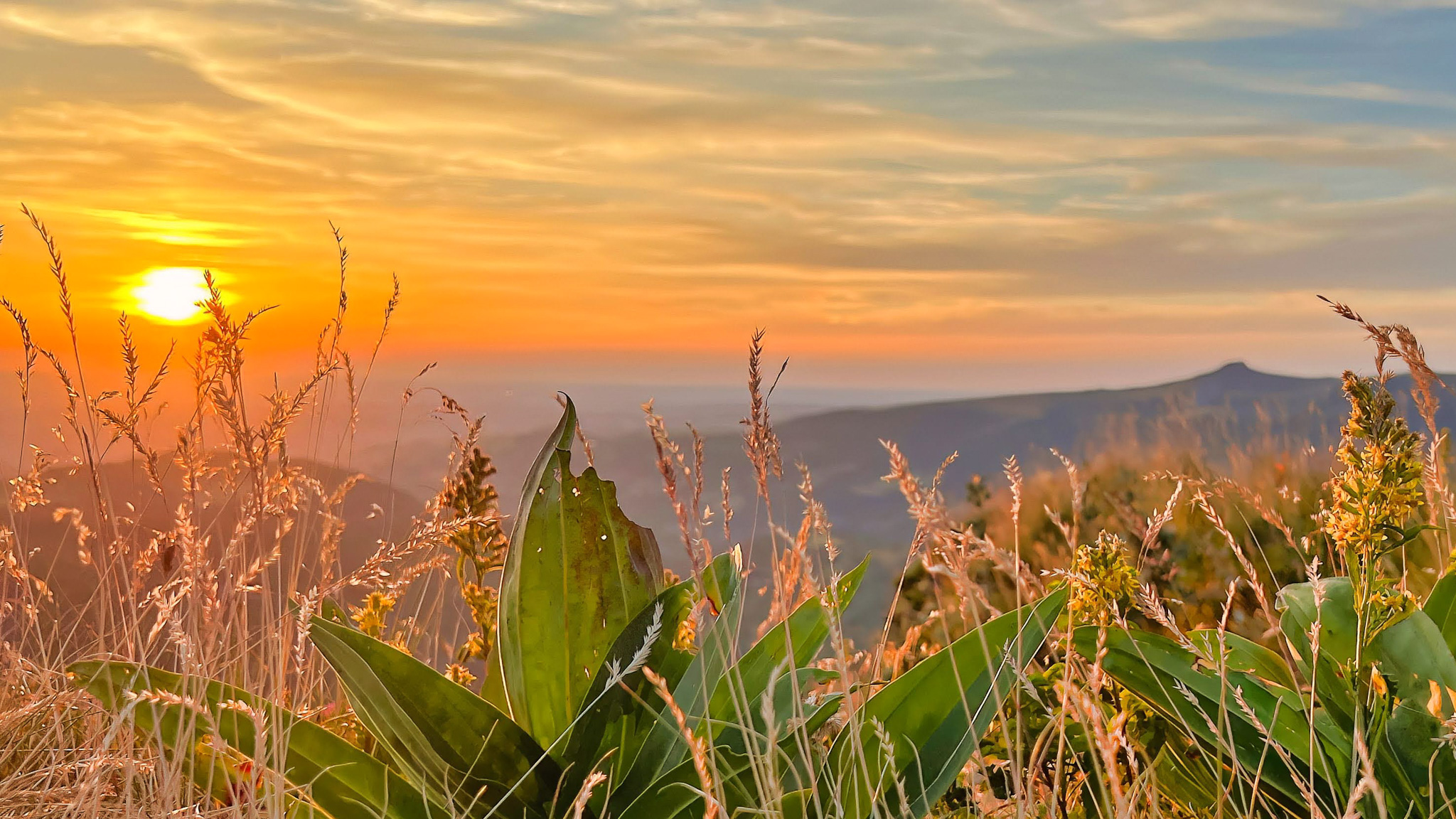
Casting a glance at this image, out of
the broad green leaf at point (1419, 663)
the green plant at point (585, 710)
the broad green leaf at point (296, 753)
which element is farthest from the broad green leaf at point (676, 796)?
the broad green leaf at point (1419, 663)

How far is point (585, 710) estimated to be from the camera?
1546mm

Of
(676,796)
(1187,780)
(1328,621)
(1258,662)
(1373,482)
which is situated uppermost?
(1373,482)

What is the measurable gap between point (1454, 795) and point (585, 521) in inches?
55.8

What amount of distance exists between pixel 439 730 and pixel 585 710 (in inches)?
9.1

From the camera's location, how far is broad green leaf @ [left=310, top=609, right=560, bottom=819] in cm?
155

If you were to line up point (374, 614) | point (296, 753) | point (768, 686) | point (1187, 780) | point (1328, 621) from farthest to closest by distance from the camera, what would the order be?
point (374, 614) → point (1187, 780) → point (1328, 621) → point (296, 753) → point (768, 686)

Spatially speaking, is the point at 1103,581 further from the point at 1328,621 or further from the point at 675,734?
the point at 675,734

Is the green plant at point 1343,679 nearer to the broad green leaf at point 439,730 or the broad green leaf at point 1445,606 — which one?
the broad green leaf at point 1445,606

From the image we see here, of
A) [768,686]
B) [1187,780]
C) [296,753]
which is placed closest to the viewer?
[768,686]

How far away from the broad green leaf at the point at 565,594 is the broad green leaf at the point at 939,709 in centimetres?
42

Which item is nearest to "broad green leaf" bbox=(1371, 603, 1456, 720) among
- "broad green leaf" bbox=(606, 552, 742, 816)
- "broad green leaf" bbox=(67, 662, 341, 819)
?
"broad green leaf" bbox=(606, 552, 742, 816)

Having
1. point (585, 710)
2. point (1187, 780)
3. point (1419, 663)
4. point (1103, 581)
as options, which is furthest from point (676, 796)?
point (1419, 663)

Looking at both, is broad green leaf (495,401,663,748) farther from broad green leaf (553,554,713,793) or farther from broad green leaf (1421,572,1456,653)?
broad green leaf (1421,572,1456,653)

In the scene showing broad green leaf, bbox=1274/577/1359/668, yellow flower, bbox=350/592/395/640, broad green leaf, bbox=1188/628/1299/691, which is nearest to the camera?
broad green leaf, bbox=1274/577/1359/668
